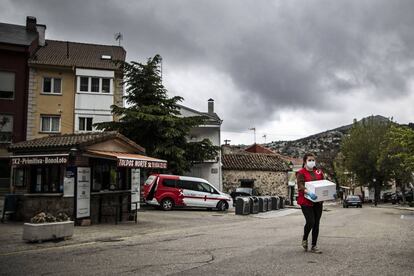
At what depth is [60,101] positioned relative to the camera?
3659 centimetres

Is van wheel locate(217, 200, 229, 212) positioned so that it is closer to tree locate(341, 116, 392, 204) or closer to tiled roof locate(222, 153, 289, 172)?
tiled roof locate(222, 153, 289, 172)

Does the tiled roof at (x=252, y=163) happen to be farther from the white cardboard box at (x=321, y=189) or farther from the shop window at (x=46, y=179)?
the white cardboard box at (x=321, y=189)

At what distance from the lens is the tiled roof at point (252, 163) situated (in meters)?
45.9

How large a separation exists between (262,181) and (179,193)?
19.5 meters

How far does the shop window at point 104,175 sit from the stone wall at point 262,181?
1073 inches

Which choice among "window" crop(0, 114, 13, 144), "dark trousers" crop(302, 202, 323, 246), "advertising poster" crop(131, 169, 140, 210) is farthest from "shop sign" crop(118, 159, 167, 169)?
"window" crop(0, 114, 13, 144)

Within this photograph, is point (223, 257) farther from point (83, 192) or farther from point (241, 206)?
point (241, 206)

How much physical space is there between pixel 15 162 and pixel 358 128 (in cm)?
5464

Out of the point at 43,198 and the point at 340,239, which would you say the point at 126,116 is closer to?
the point at 43,198

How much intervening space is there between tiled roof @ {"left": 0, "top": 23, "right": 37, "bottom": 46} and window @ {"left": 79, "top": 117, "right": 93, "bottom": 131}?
6770 millimetres

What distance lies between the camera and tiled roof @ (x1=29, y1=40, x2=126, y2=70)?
36.3 m

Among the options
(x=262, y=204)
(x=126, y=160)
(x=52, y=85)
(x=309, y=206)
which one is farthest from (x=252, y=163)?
(x=309, y=206)

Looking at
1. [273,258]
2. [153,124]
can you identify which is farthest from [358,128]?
[273,258]

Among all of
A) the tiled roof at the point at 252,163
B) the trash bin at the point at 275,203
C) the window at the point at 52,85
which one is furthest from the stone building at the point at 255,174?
the window at the point at 52,85
